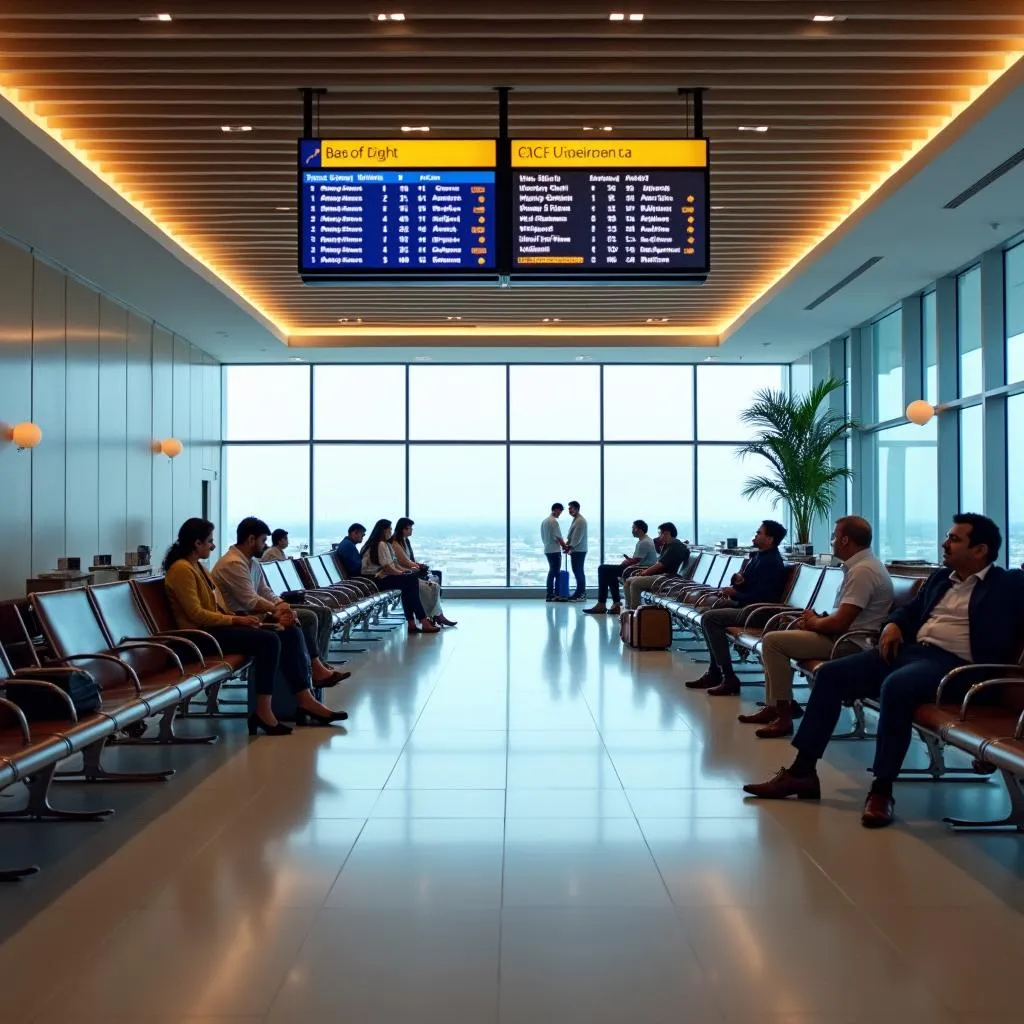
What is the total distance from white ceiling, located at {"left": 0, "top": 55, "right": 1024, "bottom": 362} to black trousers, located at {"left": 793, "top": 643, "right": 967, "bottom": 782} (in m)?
3.37

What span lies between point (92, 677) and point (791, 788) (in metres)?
2.78

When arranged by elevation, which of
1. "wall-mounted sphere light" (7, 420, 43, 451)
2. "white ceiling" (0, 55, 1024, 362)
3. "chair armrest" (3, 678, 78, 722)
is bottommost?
"chair armrest" (3, 678, 78, 722)

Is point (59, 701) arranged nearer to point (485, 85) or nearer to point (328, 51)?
point (328, 51)

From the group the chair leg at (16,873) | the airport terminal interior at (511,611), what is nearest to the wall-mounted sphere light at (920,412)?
the airport terminal interior at (511,611)

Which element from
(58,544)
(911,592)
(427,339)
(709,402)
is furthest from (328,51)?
(709,402)

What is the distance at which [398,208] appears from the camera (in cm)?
620

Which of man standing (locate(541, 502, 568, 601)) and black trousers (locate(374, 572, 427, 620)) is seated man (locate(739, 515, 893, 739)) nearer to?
black trousers (locate(374, 572, 427, 620))

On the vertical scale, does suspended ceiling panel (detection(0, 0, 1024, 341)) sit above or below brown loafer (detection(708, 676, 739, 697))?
above

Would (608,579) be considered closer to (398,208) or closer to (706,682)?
(706,682)

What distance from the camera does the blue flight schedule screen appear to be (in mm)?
6188

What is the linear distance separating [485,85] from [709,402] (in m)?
11.5

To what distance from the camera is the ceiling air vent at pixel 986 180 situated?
718cm

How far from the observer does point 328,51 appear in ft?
19.5

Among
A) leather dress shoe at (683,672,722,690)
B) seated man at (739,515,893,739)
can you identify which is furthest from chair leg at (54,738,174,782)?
leather dress shoe at (683,672,722,690)
